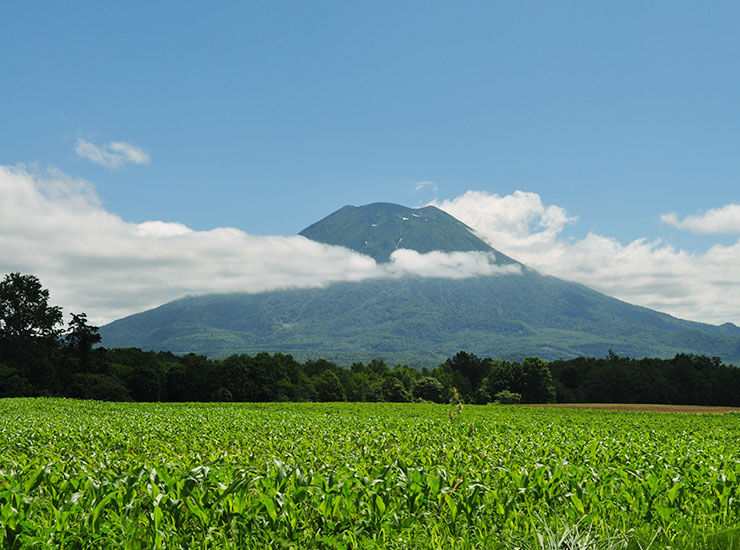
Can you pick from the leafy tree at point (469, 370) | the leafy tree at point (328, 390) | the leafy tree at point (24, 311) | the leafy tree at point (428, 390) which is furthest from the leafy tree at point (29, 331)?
the leafy tree at point (469, 370)

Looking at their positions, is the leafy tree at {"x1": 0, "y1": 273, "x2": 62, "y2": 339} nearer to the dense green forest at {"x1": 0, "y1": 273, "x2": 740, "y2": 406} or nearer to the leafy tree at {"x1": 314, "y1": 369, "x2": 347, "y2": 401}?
the dense green forest at {"x1": 0, "y1": 273, "x2": 740, "y2": 406}

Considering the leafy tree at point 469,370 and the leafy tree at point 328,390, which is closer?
the leafy tree at point 328,390

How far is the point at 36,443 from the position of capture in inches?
634

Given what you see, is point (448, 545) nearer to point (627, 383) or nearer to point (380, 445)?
point (380, 445)

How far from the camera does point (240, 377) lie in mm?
77062

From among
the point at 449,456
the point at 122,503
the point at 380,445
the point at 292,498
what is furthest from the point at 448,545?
the point at 380,445

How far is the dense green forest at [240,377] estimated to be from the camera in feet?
213

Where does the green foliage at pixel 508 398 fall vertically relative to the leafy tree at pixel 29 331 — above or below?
below

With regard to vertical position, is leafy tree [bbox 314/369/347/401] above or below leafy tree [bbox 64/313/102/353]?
below

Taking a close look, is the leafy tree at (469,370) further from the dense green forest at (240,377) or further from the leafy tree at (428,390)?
the leafy tree at (428,390)

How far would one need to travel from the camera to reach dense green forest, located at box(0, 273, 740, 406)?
6506 centimetres

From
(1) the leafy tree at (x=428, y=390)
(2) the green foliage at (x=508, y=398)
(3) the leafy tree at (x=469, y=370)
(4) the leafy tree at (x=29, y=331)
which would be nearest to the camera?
(4) the leafy tree at (x=29, y=331)

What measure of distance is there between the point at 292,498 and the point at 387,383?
9411cm

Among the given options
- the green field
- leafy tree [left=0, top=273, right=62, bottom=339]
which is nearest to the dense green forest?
leafy tree [left=0, top=273, right=62, bottom=339]
